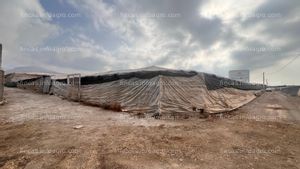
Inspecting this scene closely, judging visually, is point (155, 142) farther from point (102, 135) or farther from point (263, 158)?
point (263, 158)

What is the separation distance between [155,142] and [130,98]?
19.9ft

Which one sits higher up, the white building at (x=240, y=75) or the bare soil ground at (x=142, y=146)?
the white building at (x=240, y=75)

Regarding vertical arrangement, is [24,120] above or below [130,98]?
below

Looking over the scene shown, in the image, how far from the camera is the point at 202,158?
4.59m

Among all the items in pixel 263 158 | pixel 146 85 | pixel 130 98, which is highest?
pixel 146 85

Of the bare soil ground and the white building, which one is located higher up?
the white building

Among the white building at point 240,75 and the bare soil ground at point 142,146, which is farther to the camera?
the white building at point 240,75

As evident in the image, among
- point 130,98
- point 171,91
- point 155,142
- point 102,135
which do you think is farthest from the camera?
point 130,98

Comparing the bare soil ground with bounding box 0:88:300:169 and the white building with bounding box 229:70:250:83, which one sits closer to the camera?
the bare soil ground with bounding box 0:88:300:169

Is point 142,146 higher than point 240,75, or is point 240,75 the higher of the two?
point 240,75

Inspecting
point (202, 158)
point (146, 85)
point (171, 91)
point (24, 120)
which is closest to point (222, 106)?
point (171, 91)

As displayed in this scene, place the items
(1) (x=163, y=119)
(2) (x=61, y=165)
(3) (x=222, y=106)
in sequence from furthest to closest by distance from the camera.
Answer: (3) (x=222, y=106)
(1) (x=163, y=119)
(2) (x=61, y=165)

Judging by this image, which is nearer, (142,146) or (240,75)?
(142,146)

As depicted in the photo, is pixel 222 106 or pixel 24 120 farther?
pixel 222 106
